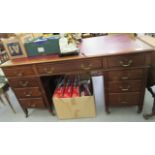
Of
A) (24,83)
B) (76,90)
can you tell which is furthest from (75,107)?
(24,83)

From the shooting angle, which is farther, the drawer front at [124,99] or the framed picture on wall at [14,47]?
the drawer front at [124,99]

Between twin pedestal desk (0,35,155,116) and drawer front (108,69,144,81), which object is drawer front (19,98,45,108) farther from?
drawer front (108,69,144,81)

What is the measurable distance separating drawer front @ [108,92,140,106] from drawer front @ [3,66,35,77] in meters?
Result: 0.84

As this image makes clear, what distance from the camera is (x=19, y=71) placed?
1.44m

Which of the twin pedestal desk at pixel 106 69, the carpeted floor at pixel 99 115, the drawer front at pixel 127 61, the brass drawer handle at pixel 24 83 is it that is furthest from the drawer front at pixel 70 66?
the carpeted floor at pixel 99 115

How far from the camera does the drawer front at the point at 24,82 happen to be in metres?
1.50

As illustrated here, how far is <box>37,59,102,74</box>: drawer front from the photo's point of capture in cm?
133

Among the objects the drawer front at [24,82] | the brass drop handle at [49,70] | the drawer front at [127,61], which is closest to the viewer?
the drawer front at [127,61]

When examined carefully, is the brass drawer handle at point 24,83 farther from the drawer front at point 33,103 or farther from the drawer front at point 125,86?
the drawer front at point 125,86

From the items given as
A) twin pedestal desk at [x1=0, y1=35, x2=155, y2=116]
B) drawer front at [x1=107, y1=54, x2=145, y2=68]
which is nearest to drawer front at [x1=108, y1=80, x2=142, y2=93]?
twin pedestal desk at [x1=0, y1=35, x2=155, y2=116]

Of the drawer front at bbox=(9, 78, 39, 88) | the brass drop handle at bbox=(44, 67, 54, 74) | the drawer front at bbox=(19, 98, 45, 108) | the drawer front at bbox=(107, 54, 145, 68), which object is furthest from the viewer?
the drawer front at bbox=(19, 98, 45, 108)

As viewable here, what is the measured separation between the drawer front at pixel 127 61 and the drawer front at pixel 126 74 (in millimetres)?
69
